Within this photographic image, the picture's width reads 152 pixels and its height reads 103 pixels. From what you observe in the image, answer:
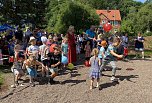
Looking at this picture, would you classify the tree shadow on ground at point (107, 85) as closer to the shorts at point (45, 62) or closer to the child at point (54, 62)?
the child at point (54, 62)

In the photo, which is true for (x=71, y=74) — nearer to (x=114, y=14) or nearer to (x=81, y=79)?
(x=81, y=79)

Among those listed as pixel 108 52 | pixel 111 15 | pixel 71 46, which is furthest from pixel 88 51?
pixel 111 15

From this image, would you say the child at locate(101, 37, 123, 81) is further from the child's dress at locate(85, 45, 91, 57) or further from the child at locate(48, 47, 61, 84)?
the child's dress at locate(85, 45, 91, 57)

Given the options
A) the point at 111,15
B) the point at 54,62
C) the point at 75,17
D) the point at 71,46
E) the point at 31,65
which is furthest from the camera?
the point at 111,15

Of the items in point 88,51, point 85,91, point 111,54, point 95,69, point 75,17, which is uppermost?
point 75,17

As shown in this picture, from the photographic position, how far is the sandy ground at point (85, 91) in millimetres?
12328

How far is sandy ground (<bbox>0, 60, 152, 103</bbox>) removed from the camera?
12328 mm

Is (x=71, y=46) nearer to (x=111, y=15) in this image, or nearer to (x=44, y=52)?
(x=44, y=52)

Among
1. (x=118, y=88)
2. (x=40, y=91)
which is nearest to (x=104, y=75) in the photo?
(x=118, y=88)

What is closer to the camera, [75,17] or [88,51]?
[88,51]

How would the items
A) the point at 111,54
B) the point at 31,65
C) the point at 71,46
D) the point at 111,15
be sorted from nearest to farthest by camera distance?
the point at 31,65, the point at 111,54, the point at 71,46, the point at 111,15

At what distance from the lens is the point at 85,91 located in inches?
521

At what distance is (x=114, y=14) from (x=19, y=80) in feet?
337

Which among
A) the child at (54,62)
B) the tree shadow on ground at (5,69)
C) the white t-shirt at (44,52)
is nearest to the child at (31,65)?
the white t-shirt at (44,52)
